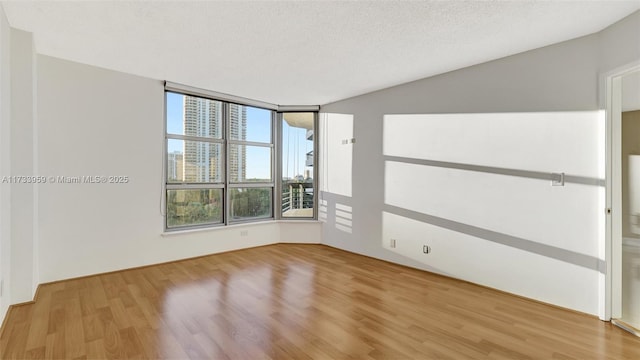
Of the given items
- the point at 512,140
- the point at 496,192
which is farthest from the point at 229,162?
the point at 512,140

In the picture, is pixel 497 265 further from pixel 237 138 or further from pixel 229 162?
pixel 237 138

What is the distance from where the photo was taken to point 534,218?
3.03 meters

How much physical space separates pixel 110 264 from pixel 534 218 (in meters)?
5.12

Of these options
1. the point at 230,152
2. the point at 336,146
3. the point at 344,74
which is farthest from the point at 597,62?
the point at 230,152

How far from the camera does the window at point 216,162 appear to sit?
14.5 feet

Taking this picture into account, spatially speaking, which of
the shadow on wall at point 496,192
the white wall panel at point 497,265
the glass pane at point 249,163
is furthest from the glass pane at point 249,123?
the white wall panel at point 497,265

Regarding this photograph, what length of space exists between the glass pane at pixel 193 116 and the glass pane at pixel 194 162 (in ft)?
0.57

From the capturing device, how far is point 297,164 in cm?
568

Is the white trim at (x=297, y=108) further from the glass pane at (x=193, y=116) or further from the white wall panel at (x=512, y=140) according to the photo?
the white wall panel at (x=512, y=140)

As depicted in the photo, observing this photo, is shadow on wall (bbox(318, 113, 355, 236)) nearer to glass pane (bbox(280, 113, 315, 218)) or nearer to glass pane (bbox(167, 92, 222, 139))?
glass pane (bbox(280, 113, 315, 218))

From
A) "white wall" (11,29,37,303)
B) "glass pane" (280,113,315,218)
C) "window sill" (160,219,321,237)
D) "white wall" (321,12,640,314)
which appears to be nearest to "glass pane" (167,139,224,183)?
"window sill" (160,219,321,237)

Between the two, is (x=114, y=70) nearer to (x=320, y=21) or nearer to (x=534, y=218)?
(x=320, y=21)

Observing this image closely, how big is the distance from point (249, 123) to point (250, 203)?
1.49m

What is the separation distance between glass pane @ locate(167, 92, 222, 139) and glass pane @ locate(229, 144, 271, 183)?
1.48 ft
